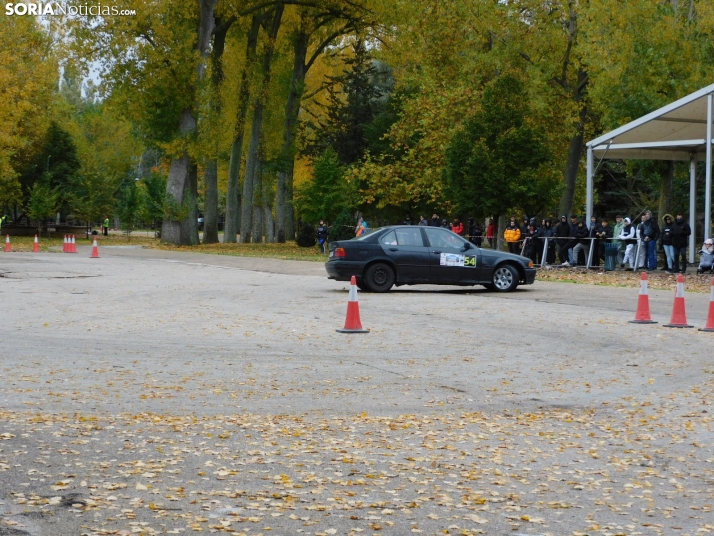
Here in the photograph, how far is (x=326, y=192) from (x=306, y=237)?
9.18 ft

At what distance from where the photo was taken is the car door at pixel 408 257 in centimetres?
2406

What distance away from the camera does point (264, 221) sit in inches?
3024

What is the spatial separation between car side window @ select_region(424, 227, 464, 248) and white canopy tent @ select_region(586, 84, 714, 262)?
415 inches

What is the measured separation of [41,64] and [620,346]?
56638 millimetres

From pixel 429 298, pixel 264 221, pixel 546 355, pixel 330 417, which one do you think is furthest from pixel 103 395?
pixel 264 221

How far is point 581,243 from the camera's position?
35.3 meters

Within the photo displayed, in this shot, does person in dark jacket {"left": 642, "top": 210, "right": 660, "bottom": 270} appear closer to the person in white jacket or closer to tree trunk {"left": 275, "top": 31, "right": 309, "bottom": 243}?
the person in white jacket

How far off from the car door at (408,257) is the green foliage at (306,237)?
3384 cm

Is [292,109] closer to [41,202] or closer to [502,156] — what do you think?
[41,202]

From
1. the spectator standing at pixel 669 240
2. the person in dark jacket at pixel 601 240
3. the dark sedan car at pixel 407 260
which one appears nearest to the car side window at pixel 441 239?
the dark sedan car at pixel 407 260

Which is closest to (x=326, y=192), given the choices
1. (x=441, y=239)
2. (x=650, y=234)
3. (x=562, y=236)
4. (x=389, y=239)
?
(x=562, y=236)

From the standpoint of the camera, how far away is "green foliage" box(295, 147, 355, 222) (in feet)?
184

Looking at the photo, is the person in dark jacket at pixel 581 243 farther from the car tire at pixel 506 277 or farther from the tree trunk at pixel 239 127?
the tree trunk at pixel 239 127

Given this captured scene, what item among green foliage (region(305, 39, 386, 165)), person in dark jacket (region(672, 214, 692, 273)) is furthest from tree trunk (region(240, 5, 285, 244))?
person in dark jacket (region(672, 214, 692, 273))
